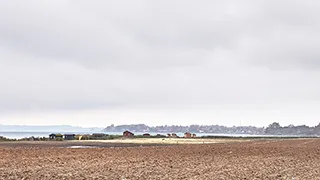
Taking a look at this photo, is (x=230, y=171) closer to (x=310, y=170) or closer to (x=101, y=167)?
(x=310, y=170)

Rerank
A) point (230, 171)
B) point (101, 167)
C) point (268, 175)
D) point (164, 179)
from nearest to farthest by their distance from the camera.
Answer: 1. point (164, 179)
2. point (268, 175)
3. point (230, 171)
4. point (101, 167)

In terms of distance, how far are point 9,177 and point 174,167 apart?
1066 centimetres

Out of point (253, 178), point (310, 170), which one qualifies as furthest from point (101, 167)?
point (310, 170)

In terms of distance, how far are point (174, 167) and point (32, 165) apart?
30.6 feet

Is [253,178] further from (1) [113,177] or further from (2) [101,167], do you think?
(2) [101,167]

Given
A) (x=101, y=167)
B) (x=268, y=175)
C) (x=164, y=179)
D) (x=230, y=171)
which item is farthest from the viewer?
(x=101, y=167)

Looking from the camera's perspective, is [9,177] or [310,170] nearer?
[9,177]

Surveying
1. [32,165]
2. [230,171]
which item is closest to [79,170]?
[32,165]

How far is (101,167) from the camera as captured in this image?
3141 cm

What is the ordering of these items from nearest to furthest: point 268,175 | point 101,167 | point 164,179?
point 164,179 < point 268,175 < point 101,167

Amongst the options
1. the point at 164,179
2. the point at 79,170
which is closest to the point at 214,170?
the point at 164,179

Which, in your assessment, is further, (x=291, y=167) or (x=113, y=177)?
(x=291, y=167)

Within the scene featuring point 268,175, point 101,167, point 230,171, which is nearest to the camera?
point 268,175

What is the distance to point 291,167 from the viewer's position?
103 feet
